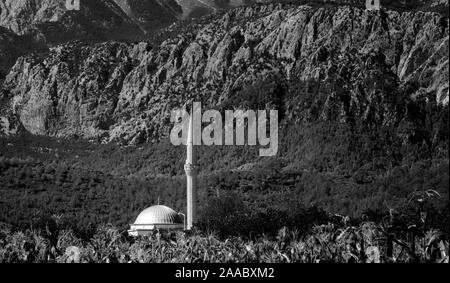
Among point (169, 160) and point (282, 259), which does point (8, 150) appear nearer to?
point (169, 160)

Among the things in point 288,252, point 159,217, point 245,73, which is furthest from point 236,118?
point 288,252

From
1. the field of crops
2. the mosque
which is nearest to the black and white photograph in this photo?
the mosque

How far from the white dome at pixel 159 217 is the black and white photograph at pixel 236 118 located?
0.26m

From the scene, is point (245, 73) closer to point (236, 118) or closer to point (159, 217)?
point (236, 118)

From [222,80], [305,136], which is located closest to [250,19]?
[222,80]

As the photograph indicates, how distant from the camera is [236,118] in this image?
14112cm

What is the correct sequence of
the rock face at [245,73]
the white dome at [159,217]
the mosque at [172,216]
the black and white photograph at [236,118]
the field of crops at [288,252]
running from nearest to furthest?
the field of crops at [288,252]
the mosque at [172,216]
the white dome at [159,217]
the black and white photograph at [236,118]
the rock face at [245,73]

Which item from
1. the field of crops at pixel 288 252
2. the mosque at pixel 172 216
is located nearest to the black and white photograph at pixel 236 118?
the mosque at pixel 172 216

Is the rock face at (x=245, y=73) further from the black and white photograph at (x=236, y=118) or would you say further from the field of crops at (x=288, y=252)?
the field of crops at (x=288, y=252)

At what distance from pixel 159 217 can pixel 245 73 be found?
60368 millimetres

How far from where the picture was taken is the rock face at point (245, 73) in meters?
133
